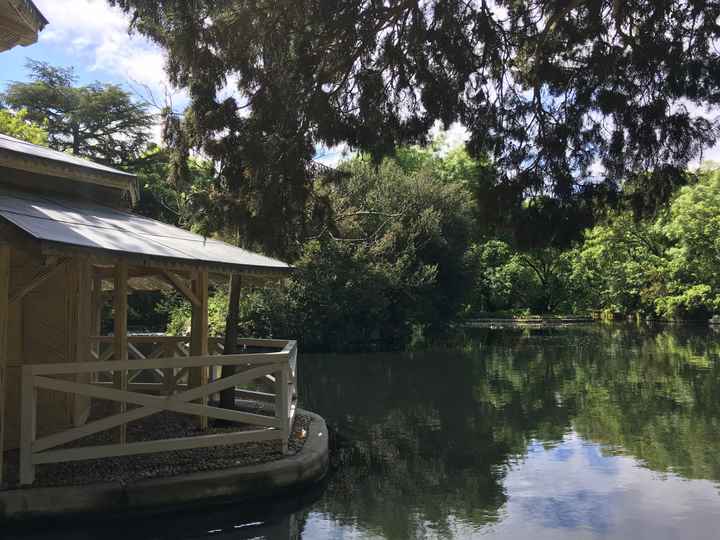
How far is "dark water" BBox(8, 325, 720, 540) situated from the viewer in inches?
290

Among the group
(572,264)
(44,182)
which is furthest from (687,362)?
(572,264)

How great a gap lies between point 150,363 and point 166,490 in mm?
1343

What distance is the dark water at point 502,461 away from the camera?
7375 mm

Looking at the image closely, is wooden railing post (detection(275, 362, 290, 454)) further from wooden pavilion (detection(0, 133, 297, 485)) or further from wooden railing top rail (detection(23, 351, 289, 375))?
wooden railing top rail (detection(23, 351, 289, 375))

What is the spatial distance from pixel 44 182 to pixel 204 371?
346cm

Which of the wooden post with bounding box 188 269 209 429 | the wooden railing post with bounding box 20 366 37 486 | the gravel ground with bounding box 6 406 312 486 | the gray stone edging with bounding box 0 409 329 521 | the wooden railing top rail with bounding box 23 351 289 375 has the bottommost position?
the gray stone edging with bounding box 0 409 329 521

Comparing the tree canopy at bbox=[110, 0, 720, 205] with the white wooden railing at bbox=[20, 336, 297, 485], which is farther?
the tree canopy at bbox=[110, 0, 720, 205]

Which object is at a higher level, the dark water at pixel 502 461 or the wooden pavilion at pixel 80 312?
the wooden pavilion at pixel 80 312

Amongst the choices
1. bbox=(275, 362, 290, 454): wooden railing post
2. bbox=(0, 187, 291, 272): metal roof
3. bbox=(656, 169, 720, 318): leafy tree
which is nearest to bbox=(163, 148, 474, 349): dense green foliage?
bbox=(0, 187, 291, 272): metal roof

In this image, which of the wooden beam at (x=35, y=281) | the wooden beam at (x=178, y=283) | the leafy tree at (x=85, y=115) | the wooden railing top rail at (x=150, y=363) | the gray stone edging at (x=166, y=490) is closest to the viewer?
the gray stone edging at (x=166, y=490)

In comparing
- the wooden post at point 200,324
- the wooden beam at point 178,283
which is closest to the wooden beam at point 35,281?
the wooden beam at point 178,283

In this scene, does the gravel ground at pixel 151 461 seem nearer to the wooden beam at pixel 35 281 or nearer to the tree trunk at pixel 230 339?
the tree trunk at pixel 230 339

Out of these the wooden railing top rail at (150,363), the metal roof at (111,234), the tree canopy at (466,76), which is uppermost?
the tree canopy at (466,76)

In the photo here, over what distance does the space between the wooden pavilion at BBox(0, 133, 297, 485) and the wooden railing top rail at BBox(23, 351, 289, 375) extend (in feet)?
0.04
